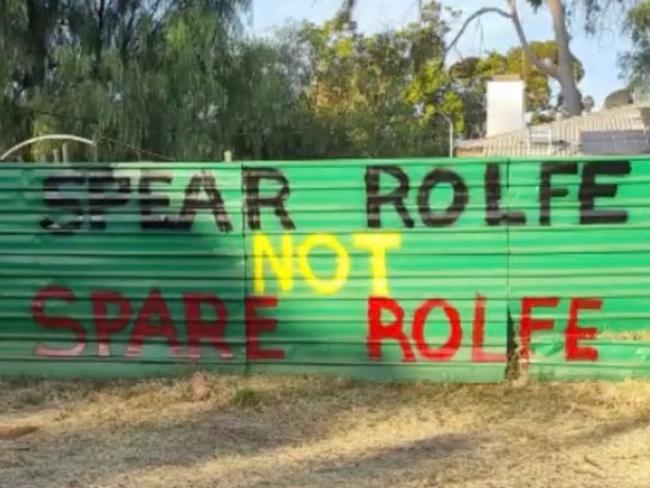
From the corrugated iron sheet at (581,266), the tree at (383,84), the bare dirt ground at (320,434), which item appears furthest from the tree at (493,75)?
the bare dirt ground at (320,434)

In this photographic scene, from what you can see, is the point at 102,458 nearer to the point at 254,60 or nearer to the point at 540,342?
the point at 540,342

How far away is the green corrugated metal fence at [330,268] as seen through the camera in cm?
740

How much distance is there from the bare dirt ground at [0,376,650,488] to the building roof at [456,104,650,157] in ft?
55.5

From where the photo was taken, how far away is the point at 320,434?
6.43 meters

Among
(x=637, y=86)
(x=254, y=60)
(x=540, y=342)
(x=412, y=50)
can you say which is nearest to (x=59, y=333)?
(x=540, y=342)

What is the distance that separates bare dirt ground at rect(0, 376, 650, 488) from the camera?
18.1ft

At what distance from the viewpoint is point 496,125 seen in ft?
107

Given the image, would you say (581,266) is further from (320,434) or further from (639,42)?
(639,42)

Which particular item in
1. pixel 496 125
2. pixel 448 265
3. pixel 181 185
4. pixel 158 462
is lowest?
pixel 158 462

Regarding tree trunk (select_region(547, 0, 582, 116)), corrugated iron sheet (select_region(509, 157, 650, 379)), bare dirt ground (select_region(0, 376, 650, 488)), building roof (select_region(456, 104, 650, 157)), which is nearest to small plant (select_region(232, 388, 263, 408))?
bare dirt ground (select_region(0, 376, 650, 488))

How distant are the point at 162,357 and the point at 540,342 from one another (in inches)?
114

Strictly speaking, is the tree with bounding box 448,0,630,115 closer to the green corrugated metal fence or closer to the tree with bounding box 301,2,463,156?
the tree with bounding box 301,2,463,156

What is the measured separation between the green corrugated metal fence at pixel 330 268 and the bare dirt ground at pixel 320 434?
262 mm

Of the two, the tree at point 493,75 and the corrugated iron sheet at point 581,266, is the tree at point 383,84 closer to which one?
the tree at point 493,75
